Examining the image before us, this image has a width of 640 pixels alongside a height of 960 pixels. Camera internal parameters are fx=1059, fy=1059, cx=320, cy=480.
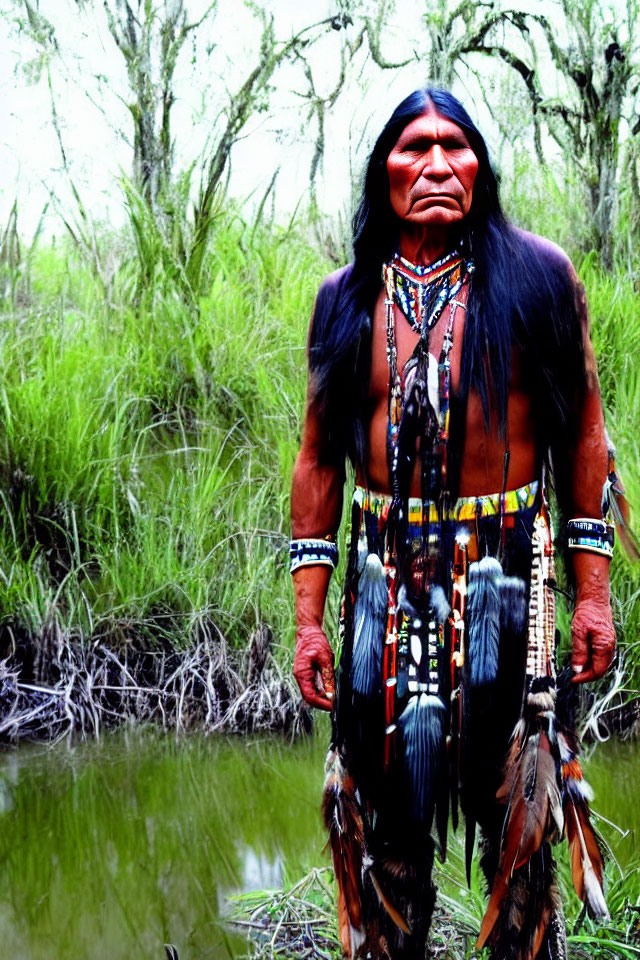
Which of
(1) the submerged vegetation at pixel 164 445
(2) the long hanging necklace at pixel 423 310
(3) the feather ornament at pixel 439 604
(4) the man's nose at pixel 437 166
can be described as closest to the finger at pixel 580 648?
(3) the feather ornament at pixel 439 604

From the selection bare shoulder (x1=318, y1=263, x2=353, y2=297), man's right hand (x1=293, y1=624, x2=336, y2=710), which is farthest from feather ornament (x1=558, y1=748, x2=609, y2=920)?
bare shoulder (x1=318, y1=263, x2=353, y2=297)

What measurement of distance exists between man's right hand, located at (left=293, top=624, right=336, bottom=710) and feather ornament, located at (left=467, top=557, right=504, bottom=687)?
25 cm

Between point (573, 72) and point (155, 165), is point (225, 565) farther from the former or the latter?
point (573, 72)

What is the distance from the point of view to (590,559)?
63.4 inches

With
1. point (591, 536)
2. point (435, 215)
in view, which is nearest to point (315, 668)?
point (591, 536)

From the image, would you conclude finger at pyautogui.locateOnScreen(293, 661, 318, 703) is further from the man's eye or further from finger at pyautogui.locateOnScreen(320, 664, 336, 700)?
the man's eye

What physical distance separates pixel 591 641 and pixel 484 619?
182 mm

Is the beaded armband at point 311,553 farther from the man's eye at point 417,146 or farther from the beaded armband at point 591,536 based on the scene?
the man's eye at point 417,146

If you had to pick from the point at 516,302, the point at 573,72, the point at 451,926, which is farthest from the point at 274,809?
the point at 573,72

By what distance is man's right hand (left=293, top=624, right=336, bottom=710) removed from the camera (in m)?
1.66

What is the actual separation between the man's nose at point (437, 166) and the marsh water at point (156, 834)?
1.53m

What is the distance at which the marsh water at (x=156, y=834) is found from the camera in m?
2.23

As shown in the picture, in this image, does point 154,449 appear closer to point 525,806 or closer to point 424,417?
point 424,417

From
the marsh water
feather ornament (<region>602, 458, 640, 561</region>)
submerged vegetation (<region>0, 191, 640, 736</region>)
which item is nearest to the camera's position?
feather ornament (<region>602, 458, 640, 561</region>)
